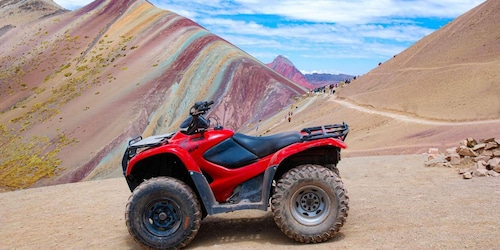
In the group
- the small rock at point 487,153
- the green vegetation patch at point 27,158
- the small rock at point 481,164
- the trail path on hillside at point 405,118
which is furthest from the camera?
the green vegetation patch at point 27,158

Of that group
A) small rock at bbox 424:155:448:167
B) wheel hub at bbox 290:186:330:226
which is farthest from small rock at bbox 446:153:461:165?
wheel hub at bbox 290:186:330:226

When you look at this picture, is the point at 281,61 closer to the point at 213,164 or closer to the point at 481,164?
the point at 481,164

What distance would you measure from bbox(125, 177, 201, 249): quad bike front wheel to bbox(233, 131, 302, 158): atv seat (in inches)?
39.4

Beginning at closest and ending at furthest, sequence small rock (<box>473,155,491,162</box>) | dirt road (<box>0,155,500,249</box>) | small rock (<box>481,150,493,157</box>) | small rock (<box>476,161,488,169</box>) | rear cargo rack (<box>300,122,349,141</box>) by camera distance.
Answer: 1. dirt road (<box>0,155,500,249</box>)
2. rear cargo rack (<box>300,122,349,141</box>)
3. small rock (<box>476,161,488,169</box>)
4. small rock (<box>473,155,491,162</box>)
5. small rock (<box>481,150,493,157</box>)

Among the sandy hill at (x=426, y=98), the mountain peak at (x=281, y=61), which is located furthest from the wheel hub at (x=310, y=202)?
the mountain peak at (x=281, y=61)

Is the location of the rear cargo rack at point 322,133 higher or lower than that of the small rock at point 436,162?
Result: higher

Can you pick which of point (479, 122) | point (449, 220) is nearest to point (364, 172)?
point (449, 220)

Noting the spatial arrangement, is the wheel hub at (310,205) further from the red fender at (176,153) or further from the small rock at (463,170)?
the small rock at (463,170)

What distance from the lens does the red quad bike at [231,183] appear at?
638 centimetres

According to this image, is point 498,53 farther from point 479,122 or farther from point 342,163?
point 342,163

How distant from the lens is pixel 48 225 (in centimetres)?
841

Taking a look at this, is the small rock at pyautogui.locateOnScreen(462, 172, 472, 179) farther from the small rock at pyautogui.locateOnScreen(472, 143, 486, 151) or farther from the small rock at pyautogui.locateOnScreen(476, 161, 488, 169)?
the small rock at pyautogui.locateOnScreen(472, 143, 486, 151)

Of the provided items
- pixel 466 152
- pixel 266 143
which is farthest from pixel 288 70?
pixel 266 143

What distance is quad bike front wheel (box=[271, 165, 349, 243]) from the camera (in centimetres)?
633
